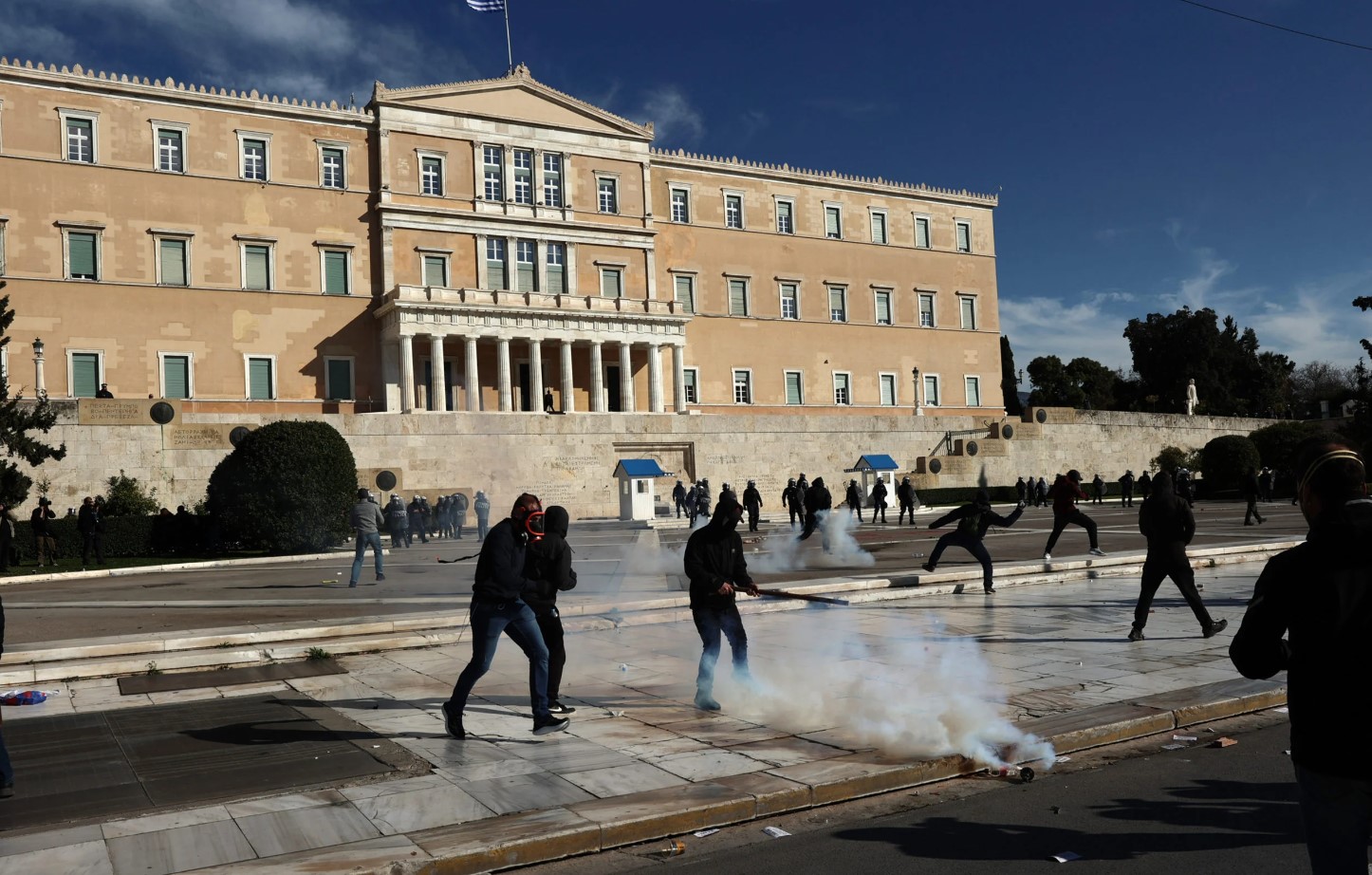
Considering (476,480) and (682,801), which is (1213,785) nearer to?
(682,801)

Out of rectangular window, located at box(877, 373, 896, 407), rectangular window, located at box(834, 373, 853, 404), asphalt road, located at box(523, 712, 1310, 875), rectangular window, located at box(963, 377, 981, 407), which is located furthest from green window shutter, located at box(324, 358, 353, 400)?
asphalt road, located at box(523, 712, 1310, 875)

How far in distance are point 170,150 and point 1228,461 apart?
50.2 m

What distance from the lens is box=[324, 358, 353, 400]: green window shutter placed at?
4703cm

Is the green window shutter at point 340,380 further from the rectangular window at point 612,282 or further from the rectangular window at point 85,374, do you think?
the rectangular window at point 612,282

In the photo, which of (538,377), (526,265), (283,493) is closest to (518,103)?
→ (526,265)

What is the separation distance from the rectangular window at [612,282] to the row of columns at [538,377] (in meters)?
3.11

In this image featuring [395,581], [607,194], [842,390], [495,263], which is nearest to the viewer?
[395,581]

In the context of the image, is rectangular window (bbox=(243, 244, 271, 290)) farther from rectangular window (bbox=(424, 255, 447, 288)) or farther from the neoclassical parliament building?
rectangular window (bbox=(424, 255, 447, 288))

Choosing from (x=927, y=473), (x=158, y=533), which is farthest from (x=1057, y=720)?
(x=927, y=473)

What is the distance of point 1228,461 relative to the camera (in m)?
49.4

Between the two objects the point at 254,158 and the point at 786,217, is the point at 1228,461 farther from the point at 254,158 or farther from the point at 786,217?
the point at 254,158

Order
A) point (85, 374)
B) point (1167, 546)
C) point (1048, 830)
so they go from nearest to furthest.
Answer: point (1048, 830)
point (1167, 546)
point (85, 374)

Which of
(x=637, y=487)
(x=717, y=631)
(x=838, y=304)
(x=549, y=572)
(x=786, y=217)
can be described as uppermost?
(x=786, y=217)

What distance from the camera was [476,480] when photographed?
40406 millimetres
